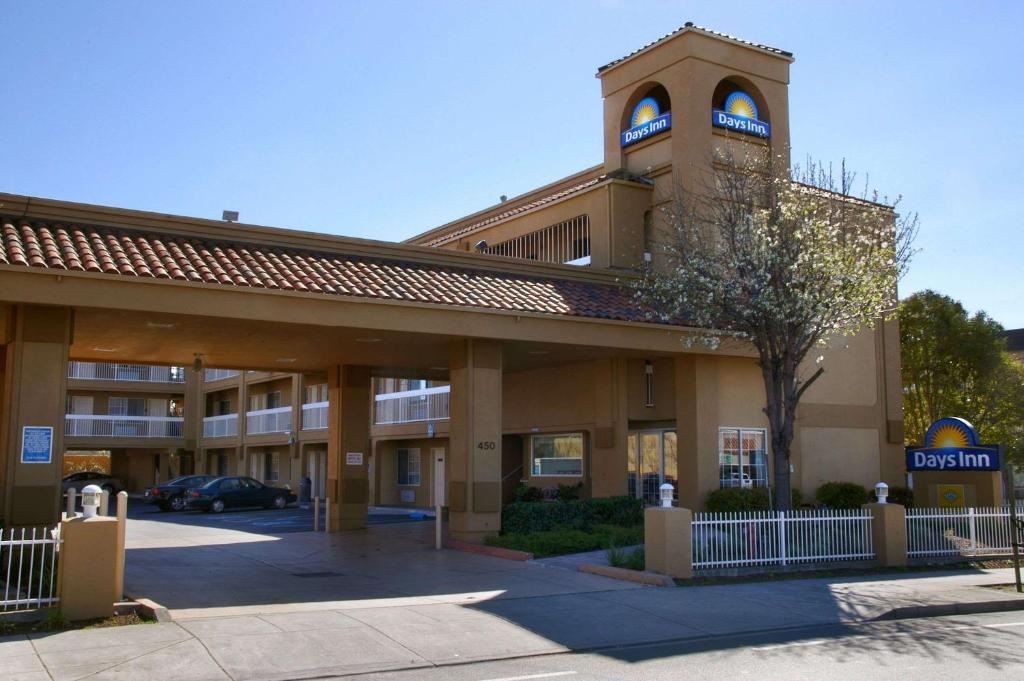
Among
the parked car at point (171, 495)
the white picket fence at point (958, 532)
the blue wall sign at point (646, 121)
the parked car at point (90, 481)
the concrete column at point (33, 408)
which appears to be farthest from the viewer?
the parked car at point (90, 481)

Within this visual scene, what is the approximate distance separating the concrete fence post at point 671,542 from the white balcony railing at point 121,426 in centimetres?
3676

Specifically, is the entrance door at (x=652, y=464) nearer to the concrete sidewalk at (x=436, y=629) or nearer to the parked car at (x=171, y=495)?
the concrete sidewalk at (x=436, y=629)

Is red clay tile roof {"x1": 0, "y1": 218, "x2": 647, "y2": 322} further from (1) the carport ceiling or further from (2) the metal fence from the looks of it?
(2) the metal fence

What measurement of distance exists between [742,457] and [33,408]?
48.4 ft

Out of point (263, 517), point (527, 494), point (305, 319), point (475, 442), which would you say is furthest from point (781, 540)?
point (263, 517)

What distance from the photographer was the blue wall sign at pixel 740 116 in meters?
23.8

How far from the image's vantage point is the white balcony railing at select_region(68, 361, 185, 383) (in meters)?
47.6

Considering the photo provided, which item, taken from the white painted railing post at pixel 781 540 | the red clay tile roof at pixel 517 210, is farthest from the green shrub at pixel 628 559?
the red clay tile roof at pixel 517 210

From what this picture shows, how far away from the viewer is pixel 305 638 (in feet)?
34.5

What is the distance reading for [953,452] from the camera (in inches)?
875

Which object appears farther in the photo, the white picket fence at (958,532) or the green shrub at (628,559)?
the white picket fence at (958,532)

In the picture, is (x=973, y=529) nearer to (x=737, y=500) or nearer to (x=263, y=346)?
(x=737, y=500)

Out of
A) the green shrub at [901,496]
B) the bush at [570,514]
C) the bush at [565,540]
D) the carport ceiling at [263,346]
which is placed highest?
the carport ceiling at [263,346]

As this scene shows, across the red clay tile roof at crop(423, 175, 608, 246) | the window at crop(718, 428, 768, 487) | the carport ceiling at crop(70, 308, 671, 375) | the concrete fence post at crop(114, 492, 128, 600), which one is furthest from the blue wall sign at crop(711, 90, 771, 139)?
the concrete fence post at crop(114, 492, 128, 600)
